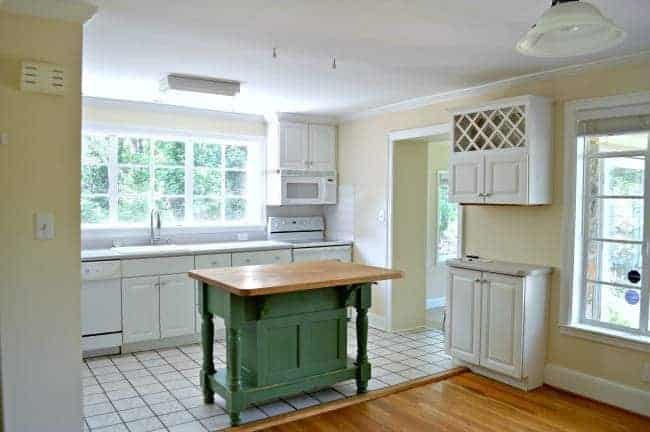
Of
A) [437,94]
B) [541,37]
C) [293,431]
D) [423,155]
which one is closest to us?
[541,37]

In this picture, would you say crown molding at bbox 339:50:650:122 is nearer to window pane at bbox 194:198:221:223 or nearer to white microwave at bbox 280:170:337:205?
white microwave at bbox 280:170:337:205

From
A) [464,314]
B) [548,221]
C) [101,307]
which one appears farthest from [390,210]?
[101,307]

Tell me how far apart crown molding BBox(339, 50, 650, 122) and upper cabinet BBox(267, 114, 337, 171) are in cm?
29

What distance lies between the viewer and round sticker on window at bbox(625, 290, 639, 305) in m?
3.53

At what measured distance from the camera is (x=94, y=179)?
16.5 feet

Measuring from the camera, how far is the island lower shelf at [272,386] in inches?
126

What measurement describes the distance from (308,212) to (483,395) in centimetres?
312

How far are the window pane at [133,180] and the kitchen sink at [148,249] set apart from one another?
58 centimetres

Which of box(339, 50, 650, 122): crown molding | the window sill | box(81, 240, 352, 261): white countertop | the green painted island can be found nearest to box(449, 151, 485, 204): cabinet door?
box(339, 50, 650, 122): crown molding

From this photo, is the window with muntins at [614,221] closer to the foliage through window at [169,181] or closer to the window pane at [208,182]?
the foliage through window at [169,181]

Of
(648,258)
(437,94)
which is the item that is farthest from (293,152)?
(648,258)

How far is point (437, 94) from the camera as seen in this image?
4.66 m

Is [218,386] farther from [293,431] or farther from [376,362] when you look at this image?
[376,362]

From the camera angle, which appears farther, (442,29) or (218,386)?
(218,386)
